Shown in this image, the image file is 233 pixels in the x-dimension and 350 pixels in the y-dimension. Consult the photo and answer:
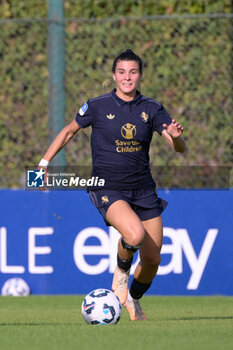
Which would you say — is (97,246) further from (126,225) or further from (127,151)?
(126,225)

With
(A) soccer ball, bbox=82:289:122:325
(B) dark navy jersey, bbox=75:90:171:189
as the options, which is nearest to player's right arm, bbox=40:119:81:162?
(B) dark navy jersey, bbox=75:90:171:189

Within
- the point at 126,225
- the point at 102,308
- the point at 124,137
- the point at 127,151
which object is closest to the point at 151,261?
the point at 126,225

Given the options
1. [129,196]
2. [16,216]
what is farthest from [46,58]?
[129,196]

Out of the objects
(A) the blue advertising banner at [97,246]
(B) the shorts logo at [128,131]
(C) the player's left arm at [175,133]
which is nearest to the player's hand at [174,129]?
(C) the player's left arm at [175,133]

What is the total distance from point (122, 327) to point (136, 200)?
1.13 metres

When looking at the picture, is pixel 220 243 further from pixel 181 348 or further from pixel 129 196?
pixel 181 348

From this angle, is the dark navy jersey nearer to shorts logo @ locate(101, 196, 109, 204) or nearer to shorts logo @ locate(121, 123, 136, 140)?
shorts logo @ locate(121, 123, 136, 140)

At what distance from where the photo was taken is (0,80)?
35.0 feet

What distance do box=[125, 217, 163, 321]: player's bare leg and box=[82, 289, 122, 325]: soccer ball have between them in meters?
0.60

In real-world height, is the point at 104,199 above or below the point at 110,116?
below

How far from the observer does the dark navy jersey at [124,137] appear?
7.31 metres

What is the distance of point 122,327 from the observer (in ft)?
22.0

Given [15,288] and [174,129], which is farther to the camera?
[15,288]

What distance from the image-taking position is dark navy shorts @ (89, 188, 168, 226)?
23.7ft
